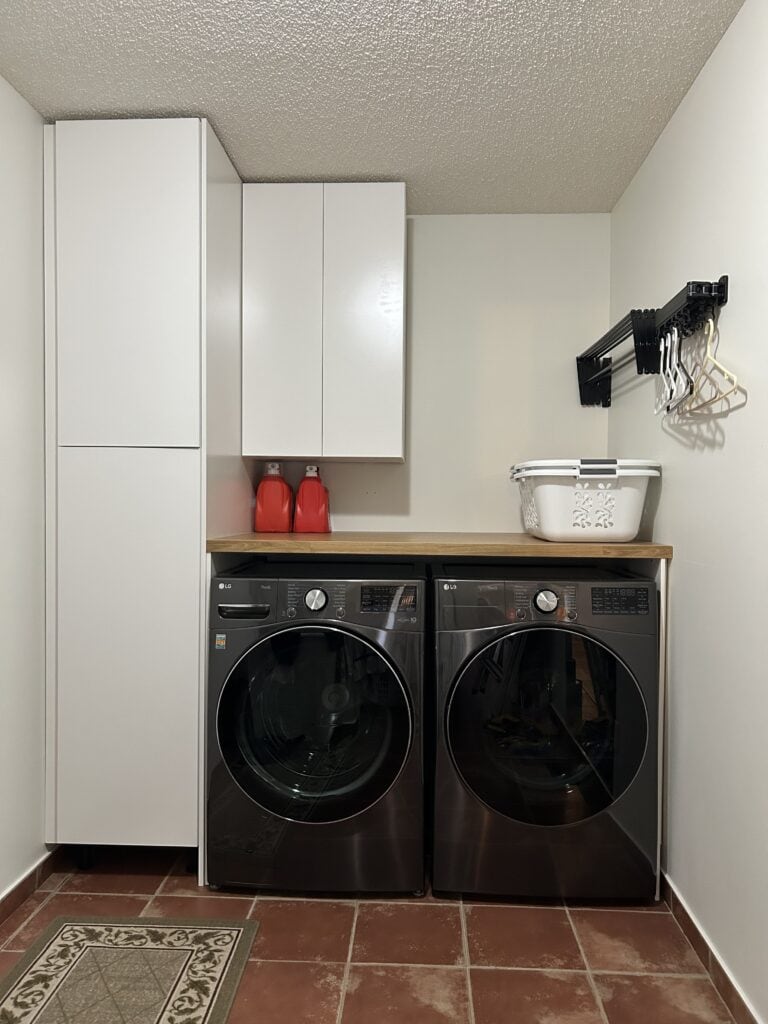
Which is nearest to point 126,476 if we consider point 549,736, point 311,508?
point 311,508

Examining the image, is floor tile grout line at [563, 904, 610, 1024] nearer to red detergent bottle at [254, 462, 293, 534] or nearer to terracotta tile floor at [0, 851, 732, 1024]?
terracotta tile floor at [0, 851, 732, 1024]

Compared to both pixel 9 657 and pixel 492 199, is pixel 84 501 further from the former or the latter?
pixel 492 199

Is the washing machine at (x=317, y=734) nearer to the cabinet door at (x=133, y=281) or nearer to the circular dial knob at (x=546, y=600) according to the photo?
the circular dial knob at (x=546, y=600)

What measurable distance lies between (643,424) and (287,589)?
127 centimetres

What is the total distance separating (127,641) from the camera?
2.09 m

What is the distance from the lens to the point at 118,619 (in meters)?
2.09

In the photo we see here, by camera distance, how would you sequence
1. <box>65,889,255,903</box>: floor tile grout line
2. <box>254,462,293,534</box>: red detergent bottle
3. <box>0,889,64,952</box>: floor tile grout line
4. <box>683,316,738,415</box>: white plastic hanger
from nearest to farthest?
<box>683,316,738,415</box>: white plastic hanger
<box>0,889,64,952</box>: floor tile grout line
<box>65,889,255,903</box>: floor tile grout line
<box>254,462,293,534</box>: red detergent bottle

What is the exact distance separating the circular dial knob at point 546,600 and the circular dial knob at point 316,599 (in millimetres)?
591

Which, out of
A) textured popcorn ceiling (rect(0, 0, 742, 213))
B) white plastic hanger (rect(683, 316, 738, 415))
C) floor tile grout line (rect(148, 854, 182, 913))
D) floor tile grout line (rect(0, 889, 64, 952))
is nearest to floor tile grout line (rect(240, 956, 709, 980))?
floor tile grout line (rect(148, 854, 182, 913))

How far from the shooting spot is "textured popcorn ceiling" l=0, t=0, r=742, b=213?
165 centimetres

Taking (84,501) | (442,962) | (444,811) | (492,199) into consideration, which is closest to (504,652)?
(444,811)

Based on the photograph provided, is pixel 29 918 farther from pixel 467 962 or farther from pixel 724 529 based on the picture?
pixel 724 529

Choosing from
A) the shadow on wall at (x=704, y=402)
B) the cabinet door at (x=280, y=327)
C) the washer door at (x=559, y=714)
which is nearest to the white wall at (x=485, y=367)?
the cabinet door at (x=280, y=327)

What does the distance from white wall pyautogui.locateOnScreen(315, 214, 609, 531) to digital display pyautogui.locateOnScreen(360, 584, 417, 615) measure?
0.83 metres
